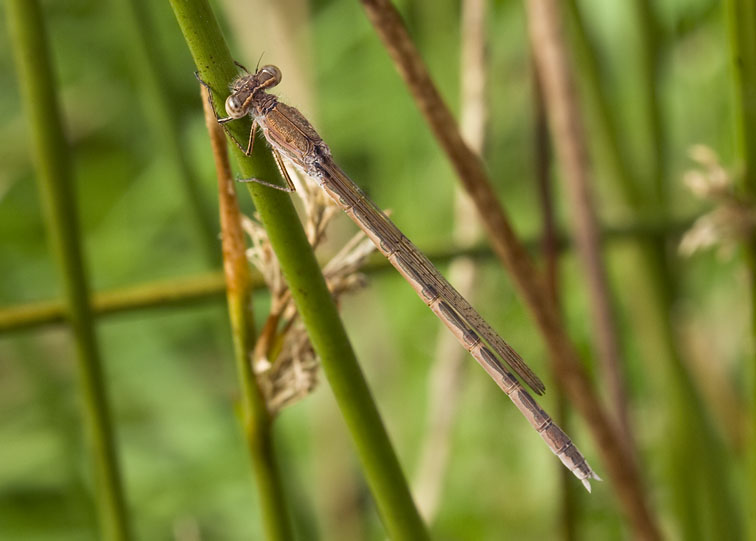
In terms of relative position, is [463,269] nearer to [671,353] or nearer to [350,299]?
[671,353]

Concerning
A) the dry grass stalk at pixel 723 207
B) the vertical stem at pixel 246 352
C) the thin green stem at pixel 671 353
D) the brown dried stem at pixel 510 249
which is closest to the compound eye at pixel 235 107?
the vertical stem at pixel 246 352

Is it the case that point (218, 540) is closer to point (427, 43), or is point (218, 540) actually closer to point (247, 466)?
point (247, 466)

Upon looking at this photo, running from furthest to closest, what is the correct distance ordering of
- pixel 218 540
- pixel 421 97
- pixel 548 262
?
pixel 218 540, pixel 548 262, pixel 421 97

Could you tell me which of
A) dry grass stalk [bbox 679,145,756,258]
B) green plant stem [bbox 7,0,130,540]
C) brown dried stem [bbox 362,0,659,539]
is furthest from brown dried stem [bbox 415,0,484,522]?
green plant stem [bbox 7,0,130,540]

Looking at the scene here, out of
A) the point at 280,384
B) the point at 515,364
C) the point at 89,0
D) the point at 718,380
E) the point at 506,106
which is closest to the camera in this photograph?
the point at 280,384

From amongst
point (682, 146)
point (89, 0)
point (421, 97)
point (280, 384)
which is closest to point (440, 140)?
point (421, 97)

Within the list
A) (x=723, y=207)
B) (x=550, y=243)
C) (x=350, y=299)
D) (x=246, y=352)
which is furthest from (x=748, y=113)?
(x=350, y=299)

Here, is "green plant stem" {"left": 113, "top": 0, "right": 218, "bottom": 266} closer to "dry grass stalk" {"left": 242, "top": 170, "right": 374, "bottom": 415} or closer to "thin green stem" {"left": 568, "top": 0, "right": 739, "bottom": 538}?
"dry grass stalk" {"left": 242, "top": 170, "right": 374, "bottom": 415}

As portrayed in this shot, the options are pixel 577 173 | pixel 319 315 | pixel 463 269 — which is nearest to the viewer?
pixel 319 315
